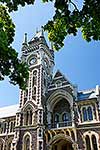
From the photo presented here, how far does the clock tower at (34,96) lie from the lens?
32.4m

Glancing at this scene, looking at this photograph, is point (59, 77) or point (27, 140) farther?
point (59, 77)


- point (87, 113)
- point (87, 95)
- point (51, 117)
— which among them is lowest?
point (87, 113)

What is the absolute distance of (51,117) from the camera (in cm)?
3531

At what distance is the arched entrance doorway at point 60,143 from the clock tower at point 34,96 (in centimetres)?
156

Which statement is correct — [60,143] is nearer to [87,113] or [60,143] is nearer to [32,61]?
[87,113]

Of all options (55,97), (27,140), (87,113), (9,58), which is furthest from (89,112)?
(9,58)

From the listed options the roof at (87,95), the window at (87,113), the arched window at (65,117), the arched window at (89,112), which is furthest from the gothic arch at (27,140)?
the roof at (87,95)

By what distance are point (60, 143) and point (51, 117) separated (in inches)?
164

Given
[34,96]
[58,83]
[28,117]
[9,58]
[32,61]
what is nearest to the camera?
[9,58]

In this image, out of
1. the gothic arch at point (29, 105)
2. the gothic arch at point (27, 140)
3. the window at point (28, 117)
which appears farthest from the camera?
the gothic arch at point (29, 105)

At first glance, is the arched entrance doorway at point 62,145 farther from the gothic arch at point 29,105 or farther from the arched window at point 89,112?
the gothic arch at point 29,105

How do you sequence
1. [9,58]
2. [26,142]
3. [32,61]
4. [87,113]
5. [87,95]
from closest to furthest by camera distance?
1. [9,58]
2. [87,113]
3. [26,142]
4. [87,95]
5. [32,61]

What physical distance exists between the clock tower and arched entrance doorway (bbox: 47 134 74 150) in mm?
1557

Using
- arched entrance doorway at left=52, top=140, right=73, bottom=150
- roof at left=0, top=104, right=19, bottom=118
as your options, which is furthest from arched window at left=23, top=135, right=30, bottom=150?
roof at left=0, top=104, right=19, bottom=118
